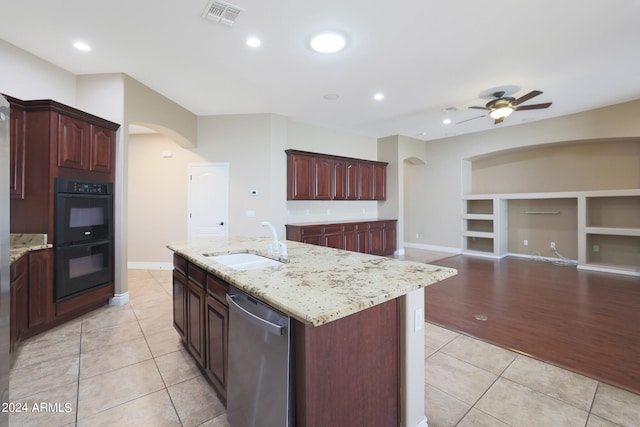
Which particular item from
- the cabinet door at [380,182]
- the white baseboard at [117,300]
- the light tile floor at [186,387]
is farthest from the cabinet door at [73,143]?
the cabinet door at [380,182]

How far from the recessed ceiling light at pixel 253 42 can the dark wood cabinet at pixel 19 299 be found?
292cm

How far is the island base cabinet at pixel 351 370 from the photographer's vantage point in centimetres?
110

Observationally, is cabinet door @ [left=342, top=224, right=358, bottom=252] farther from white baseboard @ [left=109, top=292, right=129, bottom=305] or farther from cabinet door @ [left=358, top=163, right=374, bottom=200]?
white baseboard @ [left=109, top=292, right=129, bottom=305]

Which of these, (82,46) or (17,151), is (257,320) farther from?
(82,46)

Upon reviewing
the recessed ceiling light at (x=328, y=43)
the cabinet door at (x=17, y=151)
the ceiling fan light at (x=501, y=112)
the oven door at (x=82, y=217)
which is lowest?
the oven door at (x=82, y=217)

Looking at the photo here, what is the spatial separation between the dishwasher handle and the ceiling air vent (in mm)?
2403

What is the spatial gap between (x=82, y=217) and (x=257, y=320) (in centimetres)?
305

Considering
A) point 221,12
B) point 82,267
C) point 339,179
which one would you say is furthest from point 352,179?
point 82,267

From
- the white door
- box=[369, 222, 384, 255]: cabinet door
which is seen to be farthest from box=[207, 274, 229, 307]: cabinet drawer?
box=[369, 222, 384, 255]: cabinet door

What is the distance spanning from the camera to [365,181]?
21.6ft

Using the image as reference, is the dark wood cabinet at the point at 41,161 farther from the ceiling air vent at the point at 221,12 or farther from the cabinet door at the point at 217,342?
the cabinet door at the point at 217,342

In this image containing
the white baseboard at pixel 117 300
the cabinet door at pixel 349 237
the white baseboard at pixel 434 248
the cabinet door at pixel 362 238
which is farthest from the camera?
the white baseboard at pixel 434 248

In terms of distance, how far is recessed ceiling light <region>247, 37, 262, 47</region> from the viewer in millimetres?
2855

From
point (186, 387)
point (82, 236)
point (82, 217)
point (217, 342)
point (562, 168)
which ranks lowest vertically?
point (186, 387)
